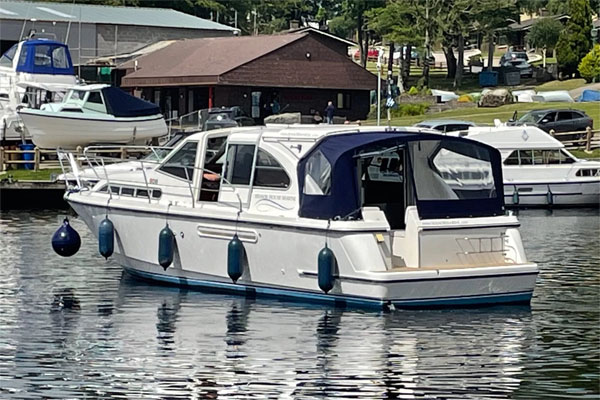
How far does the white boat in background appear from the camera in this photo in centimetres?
4669

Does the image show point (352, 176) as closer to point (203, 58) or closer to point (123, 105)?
point (123, 105)

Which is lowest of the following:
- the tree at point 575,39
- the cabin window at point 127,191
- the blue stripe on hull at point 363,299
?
the blue stripe on hull at point 363,299

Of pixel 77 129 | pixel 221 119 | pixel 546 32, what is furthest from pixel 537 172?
pixel 546 32

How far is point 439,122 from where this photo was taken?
48.6 metres

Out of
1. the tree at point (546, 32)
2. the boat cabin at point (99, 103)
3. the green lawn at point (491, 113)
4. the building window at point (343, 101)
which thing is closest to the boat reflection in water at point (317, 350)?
the boat cabin at point (99, 103)

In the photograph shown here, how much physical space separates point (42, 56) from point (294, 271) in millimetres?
30720

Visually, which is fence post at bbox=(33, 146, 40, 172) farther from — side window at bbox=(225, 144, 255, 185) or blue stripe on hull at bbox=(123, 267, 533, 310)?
side window at bbox=(225, 144, 255, 185)

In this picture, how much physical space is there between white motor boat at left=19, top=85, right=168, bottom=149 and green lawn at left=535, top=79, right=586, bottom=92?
40.9 meters

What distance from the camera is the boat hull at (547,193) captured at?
39.8m

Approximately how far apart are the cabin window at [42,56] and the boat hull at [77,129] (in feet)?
17.9

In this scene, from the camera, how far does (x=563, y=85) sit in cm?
8038

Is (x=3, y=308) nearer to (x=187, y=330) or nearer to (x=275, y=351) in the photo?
(x=187, y=330)

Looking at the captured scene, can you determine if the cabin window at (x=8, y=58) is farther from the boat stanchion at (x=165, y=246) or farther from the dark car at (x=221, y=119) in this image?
the boat stanchion at (x=165, y=246)

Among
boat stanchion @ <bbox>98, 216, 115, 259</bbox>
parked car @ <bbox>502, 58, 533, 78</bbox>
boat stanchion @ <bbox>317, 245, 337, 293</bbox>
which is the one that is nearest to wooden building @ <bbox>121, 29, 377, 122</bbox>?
parked car @ <bbox>502, 58, 533, 78</bbox>
